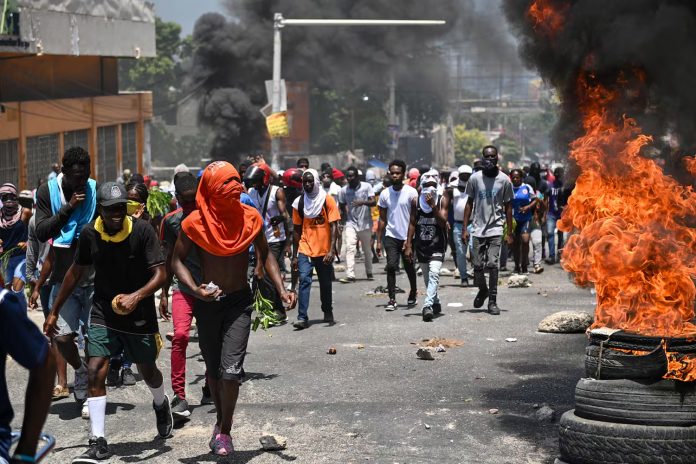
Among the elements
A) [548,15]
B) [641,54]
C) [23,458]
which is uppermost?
[548,15]

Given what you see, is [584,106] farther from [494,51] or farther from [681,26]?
[494,51]

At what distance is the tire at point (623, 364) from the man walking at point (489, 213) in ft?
19.5

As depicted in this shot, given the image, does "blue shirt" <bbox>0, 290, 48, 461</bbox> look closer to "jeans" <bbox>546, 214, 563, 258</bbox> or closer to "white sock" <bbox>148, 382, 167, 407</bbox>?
"white sock" <bbox>148, 382, 167, 407</bbox>

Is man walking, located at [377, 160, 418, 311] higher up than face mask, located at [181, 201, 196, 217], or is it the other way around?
face mask, located at [181, 201, 196, 217]

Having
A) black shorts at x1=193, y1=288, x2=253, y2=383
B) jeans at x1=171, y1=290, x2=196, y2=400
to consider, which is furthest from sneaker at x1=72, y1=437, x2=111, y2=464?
jeans at x1=171, y1=290, x2=196, y2=400

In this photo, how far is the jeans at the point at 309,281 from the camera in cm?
1176

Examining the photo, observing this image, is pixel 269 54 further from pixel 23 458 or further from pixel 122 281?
pixel 23 458

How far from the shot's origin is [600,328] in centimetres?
636

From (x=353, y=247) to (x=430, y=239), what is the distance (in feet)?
13.4

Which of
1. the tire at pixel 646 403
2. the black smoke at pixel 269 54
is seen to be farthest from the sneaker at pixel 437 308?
the black smoke at pixel 269 54

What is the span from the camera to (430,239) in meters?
12.5

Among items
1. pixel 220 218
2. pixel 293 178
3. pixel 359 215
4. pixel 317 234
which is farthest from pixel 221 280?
pixel 359 215

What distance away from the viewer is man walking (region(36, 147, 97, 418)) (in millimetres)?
7848

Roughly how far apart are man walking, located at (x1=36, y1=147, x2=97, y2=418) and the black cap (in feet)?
3.17
